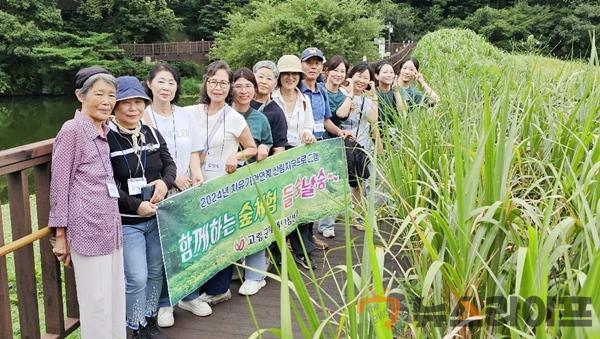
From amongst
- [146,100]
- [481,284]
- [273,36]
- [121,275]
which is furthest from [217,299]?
[273,36]

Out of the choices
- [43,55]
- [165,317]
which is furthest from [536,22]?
[165,317]

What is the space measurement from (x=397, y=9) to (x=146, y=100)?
3464 centimetres

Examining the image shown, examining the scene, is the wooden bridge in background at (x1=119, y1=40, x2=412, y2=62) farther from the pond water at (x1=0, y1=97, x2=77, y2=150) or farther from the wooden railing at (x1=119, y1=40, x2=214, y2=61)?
the pond water at (x1=0, y1=97, x2=77, y2=150)

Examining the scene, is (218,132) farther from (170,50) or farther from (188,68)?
(170,50)

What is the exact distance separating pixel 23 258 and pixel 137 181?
52cm

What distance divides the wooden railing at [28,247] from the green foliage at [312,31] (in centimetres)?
1421

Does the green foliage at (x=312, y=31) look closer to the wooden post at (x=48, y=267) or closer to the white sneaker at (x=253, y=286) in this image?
the white sneaker at (x=253, y=286)

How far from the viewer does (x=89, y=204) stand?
1.95m

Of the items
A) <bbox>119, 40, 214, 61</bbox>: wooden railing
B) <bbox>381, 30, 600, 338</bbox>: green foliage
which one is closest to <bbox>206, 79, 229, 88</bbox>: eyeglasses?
<bbox>381, 30, 600, 338</bbox>: green foliage

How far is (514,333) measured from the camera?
3.68ft

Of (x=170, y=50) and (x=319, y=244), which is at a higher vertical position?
(x=170, y=50)

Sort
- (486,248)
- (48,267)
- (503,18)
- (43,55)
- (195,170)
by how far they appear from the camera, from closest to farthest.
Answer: (486,248) → (48,267) → (195,170) → (43,55) → (503,18)

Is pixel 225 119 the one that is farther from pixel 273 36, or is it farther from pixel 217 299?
pixel 273 36

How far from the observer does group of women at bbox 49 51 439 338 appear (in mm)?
1951
